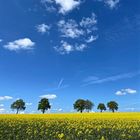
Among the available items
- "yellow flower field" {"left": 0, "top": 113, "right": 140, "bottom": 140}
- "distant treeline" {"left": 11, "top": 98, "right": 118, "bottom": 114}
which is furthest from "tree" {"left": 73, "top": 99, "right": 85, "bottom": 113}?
"yellow flower field" {"left": 0, "top": 113, "right": 140, "bottom": 140}

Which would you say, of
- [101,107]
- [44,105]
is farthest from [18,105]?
[101,107]

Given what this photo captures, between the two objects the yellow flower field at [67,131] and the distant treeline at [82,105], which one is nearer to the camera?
the yellow flower field at [67,131]

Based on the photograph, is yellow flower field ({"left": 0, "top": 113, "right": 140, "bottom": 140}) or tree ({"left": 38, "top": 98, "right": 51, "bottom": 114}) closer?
yellow flower field ({"left": 0, "top": 113, "right": 140, "bottom": 140})

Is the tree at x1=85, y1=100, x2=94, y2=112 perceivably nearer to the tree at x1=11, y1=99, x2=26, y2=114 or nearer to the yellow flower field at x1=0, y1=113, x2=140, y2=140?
the tree at x1=11, y1=99, x2=26, y2=114

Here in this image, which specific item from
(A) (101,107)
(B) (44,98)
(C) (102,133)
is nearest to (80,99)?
(A) (101,107)

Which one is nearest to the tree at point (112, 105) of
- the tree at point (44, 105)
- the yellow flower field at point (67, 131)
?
the tree at point (44, 105)

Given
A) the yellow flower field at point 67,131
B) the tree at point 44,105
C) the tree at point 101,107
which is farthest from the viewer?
the tree at point 101,107

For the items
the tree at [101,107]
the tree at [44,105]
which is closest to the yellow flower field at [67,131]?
the tree at [44,105]

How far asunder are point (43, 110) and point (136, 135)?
99.0 metres

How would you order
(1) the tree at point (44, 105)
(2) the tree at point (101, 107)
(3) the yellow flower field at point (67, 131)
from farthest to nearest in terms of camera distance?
1. (2) the tree at point (101, 107)
2. (1) the tree at point (44, 105)
3. (3) the yellow flower field at point (67, 131)

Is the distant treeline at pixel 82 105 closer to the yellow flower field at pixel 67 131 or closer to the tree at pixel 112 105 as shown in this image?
the tree at pixel 112 105

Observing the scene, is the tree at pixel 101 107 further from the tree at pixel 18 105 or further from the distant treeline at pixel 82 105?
the tree at pixel 18 105

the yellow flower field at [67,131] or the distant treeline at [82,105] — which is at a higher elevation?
the distant treeline at [82,105]

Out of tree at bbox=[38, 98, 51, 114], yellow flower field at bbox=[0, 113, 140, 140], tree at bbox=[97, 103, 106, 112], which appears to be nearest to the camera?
yellow flower field at bbox=[0, 113, 140, 140]
